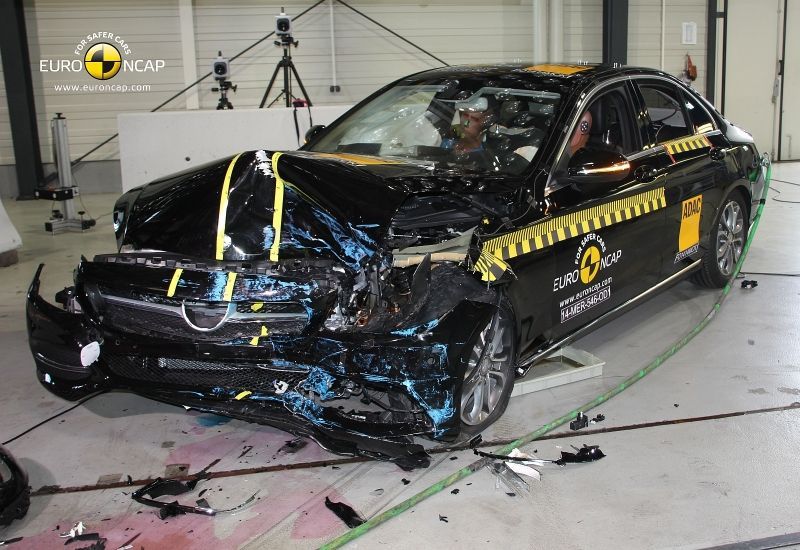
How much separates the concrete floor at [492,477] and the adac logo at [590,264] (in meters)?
0.56

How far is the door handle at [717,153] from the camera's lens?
495 cm

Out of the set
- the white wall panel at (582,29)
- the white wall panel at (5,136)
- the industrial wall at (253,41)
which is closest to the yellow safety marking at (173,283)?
the industrial wall at (253,41)

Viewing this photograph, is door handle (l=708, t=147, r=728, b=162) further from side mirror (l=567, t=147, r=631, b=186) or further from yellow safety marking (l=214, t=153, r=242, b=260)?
yellow safety marking (l=214, t=153, r=242, b=260)

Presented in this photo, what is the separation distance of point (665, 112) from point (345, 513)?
319 cm

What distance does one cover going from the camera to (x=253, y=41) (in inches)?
474

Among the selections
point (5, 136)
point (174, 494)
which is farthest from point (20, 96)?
point (174, 494)

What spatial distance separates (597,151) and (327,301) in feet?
4.98

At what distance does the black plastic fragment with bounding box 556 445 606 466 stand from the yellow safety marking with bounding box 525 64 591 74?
2.04 meters

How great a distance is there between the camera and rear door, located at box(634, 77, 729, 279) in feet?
14.7

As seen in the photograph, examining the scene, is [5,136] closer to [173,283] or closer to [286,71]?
[286,71]

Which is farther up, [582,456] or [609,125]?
[609,125]

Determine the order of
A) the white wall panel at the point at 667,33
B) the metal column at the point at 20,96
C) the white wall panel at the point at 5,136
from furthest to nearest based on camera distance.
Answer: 1. the white wall panel at the point at 667,33
2. the white wall panel at the point at 5,136
3. the metal column at the point at 20,96

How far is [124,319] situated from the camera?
10.3 ft

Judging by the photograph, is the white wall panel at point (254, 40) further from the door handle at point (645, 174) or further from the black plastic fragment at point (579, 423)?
the black plastic fragment at point (579, 423)
